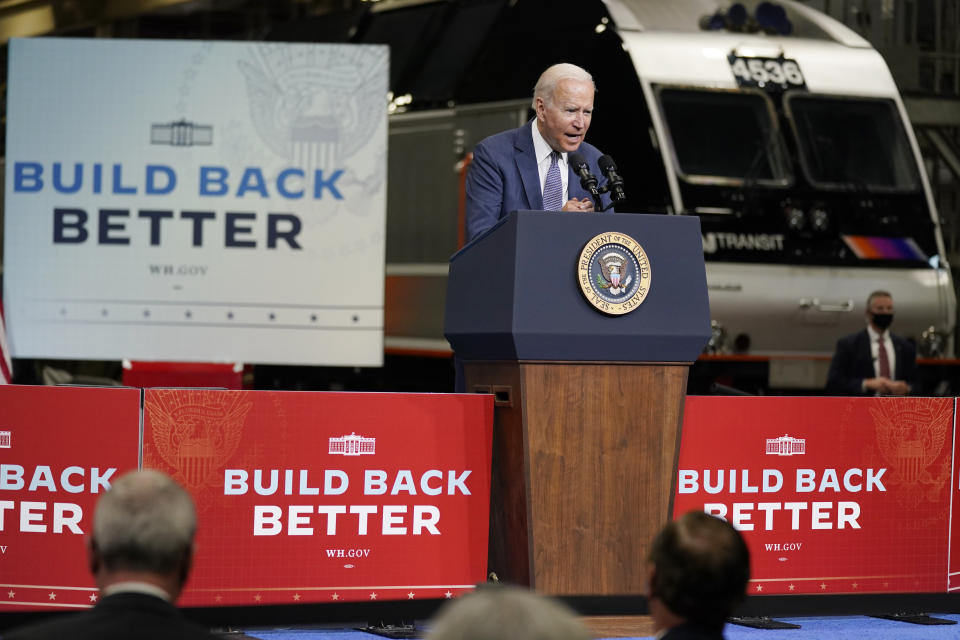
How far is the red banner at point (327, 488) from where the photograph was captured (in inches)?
241

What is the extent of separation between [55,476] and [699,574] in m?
3.57

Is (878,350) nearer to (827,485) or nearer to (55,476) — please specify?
(827,485)

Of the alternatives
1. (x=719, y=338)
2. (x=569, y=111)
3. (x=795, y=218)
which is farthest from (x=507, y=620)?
(x=795, y=218)

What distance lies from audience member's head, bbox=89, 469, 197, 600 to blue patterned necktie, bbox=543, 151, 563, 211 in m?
3.45

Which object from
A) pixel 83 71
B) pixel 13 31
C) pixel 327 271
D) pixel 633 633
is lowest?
pixel 633 633

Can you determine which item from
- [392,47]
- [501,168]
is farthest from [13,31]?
[501,168]

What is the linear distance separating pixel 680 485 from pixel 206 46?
20.9ft

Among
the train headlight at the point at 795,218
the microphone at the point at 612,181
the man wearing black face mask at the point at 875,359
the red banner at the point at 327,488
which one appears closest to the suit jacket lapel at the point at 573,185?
the microphone at the point at 612,181

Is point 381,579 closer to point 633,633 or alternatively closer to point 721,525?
point 633,633

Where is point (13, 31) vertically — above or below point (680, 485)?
above

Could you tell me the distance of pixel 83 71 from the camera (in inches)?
450

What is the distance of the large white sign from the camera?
1142cm

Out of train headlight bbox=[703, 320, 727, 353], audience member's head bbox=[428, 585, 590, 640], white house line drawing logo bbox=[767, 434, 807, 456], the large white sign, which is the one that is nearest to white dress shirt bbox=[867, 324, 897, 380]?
train headlight bbox=[703, 320, 727, 353]

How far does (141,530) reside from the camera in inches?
114
